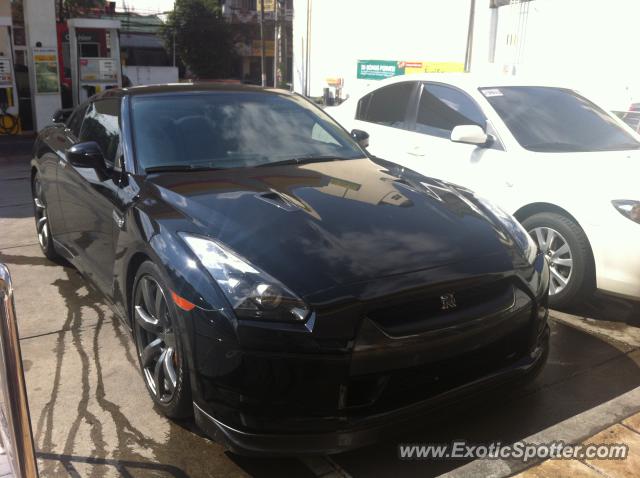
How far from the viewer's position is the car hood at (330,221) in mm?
2512

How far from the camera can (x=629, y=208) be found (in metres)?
3.89

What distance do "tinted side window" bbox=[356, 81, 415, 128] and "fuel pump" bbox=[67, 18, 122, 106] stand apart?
9968 millimetres

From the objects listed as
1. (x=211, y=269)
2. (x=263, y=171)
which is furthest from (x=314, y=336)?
(x=263, y=171)

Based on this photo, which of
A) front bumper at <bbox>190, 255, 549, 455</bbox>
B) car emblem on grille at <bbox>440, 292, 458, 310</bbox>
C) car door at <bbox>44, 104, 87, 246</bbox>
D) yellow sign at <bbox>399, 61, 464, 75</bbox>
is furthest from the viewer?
yellow sign at <bbox>399, 61, 464, 75</bbox>

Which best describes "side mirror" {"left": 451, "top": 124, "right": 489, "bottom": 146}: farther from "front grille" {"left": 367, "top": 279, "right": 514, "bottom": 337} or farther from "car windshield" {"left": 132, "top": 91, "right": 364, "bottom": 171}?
"front grille" {"left": 367, "top": 279, "right": 514, "bottom": 337}

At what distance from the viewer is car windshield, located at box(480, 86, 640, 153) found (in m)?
4.85

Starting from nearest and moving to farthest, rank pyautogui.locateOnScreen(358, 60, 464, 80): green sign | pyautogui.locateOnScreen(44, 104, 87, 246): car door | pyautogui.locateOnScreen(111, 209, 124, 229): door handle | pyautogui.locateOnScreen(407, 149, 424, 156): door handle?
pyautogui.locateOnScreen(111, 209, 124, 229): door handle < pyautogui.locateOnScreen(44, 104, 87, 246): car door < pyautogui.locateOnScreen(407, 149, 424, 156): door handle < pyautogui.locateOnScreen(358, 60, 464, 80): green sign

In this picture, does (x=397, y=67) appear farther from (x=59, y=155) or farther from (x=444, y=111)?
(x=59, y=155)

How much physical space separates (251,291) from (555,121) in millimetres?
3630

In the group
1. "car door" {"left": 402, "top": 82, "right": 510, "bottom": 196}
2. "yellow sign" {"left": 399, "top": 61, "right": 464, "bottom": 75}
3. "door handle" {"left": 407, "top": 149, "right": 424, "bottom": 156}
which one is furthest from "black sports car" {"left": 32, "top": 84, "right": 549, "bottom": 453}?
"yellow sign" {"left": 399, "top": 61, "right": 464, "bottom": 75}

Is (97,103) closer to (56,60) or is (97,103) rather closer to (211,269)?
(211,269)

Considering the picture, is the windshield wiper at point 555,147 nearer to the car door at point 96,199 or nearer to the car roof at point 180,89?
the car roof at point 180,89

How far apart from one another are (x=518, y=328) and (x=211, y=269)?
1356 mm

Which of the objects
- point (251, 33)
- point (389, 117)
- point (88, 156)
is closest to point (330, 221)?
point (88, 156)
